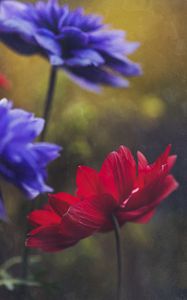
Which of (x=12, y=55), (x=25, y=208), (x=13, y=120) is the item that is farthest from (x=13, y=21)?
(x=25, y=208)

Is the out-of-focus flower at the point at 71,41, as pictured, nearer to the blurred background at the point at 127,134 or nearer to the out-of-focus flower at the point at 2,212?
the blurred background at the point at 127,134

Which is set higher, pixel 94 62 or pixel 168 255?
pixel 94 62

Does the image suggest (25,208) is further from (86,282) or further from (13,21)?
(13,21)

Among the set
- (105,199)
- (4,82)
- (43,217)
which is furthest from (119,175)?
(4,82)

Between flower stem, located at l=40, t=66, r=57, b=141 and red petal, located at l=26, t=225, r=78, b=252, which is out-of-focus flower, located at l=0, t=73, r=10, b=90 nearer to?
flower stem, located at l=40, t=66, r=57, b=141

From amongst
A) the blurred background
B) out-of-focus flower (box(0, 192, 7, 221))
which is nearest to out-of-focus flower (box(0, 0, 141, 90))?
the blurred background

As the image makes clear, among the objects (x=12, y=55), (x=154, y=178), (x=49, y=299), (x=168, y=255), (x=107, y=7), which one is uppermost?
(x=107, y=7)
